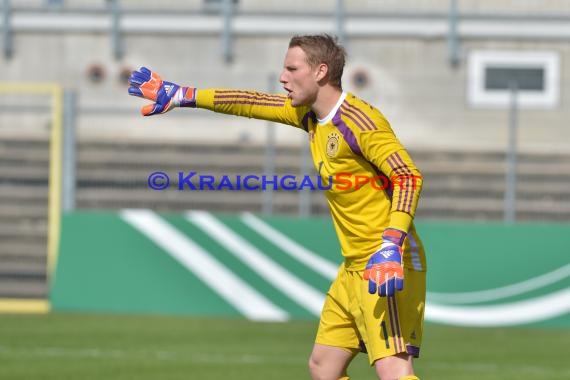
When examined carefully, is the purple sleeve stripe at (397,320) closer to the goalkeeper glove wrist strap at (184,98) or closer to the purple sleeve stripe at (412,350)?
the purple sleeve stripe at (412,350)

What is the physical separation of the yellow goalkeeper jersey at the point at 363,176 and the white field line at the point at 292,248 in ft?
26.3

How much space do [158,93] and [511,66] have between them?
547 inches

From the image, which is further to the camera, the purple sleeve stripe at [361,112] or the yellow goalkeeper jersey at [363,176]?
the purple sleeve stripe at [361,112]

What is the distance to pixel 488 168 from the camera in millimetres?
16156

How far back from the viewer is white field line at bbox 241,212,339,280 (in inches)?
580

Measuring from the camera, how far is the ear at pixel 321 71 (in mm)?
6422

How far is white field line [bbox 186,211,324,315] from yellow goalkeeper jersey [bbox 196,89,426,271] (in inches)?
316

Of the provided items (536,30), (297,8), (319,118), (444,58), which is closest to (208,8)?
(297,8)

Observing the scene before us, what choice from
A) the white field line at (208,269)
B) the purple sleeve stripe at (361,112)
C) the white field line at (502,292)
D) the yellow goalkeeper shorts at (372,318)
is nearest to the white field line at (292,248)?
the white field line at (208,269)

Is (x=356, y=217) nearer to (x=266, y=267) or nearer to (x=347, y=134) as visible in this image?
(x=347, y=134)

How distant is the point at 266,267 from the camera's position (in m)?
14.8

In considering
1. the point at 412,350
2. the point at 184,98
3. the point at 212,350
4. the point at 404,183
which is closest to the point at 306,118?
the point at 184,98

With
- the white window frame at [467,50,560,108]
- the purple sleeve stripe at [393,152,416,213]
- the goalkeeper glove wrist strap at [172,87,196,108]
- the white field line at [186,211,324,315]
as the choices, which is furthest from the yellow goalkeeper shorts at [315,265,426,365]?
the white window frame at [467,50,560,108]

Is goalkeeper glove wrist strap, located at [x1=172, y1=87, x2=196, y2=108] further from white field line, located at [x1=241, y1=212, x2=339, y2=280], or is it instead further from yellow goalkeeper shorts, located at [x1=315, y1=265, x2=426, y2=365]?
white field line, located at [x1=241, y1=212, x2=339, y2=280]
